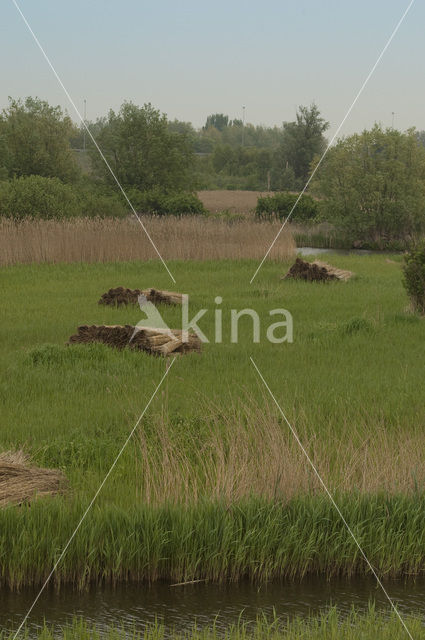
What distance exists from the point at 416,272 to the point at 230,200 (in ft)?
178

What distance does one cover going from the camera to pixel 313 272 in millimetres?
20844

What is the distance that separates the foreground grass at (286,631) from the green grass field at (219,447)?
0.65 metres

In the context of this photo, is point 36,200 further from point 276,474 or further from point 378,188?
point 276,474

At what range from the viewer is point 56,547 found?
569 centimetres

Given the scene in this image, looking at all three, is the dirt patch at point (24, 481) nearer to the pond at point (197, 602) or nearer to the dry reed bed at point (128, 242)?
the pond at point (197, 602)

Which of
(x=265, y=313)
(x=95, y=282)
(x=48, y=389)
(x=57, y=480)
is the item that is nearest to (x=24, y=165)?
(x=95, y=282)

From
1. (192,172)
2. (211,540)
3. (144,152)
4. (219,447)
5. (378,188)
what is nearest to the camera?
(211,540)

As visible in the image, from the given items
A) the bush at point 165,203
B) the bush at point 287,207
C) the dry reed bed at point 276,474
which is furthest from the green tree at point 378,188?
the dry reed bed at point 276,474

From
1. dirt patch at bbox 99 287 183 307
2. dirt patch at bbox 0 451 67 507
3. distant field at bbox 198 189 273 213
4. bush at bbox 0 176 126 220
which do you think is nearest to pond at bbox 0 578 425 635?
dirt patch at bbox 0 451 67 507

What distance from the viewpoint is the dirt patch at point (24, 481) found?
20.6 ft

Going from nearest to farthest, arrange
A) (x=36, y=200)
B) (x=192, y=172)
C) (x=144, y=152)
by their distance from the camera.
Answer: (x=36, y=200)
(x=144, y=152)
(x=192, y=172)

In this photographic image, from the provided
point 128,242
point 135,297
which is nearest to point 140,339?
point 135,297

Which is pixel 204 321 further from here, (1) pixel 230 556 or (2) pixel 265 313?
(1) pixel 230 556

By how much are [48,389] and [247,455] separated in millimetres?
4197
